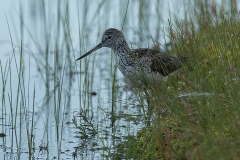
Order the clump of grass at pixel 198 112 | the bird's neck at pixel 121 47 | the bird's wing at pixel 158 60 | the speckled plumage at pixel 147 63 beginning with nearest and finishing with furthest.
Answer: the clump of grass at pixel 198 112, the speckled plumage at pixel 147 63, the bird's wing at pixel 158 60, the bird's neck at pixel 121 47

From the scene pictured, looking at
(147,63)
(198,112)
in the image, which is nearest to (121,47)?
(147,63)

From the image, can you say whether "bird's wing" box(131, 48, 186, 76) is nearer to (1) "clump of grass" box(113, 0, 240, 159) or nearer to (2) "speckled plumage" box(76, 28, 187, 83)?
(2) "speckled plumage" box(76, 28, 187, 83)

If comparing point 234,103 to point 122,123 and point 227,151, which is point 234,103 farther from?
point 122,123

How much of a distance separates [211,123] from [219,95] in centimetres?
49

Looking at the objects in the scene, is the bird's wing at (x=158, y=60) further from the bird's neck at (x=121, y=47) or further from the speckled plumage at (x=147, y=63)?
the bird's neck at (x=121, y=47)

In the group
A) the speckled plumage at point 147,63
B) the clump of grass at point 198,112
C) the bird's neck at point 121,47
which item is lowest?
the clump of grass at point 198,112

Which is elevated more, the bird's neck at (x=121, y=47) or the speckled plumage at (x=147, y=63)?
the bird's neck at (x=121, y=47)

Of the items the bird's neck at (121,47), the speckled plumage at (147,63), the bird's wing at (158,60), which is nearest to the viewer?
the speckled plumage at (147,63)

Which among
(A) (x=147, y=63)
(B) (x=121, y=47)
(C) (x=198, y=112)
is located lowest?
(C) (x=198, y=112)

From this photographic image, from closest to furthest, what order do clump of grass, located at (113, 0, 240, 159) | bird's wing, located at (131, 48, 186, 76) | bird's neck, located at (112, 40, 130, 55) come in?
clump of grass, located at (113, 0, 240, 159)
bird's wing, located at (131, 48, 186, 76)
bird's neck, located at (112, 40, 130, 55)

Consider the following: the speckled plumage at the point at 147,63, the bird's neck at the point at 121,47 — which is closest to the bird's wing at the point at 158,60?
the speckled plumage at the point at 147,63

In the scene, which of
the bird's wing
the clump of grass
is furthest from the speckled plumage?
the clump of grass

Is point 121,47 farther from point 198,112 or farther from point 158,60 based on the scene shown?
point 198,112

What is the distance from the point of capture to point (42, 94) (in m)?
7.65
